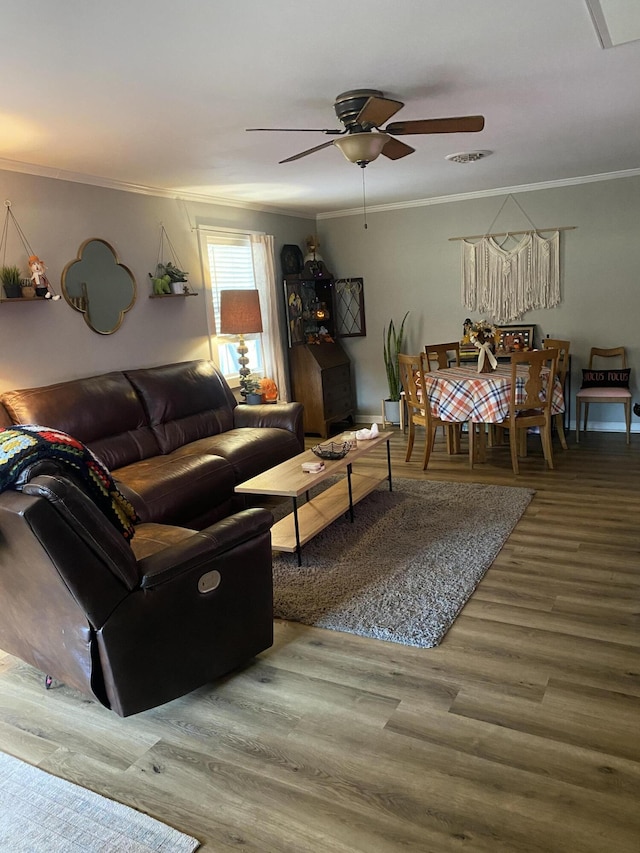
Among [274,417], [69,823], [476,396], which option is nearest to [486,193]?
[476,396]

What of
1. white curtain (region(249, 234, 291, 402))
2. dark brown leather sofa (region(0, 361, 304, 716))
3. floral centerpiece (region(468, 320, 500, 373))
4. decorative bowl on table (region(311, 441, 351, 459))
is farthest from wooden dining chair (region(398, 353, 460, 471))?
dark brown leather sofa (region(0, 361, 304, 716))

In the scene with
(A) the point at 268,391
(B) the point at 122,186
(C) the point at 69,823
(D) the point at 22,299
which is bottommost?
(C) the point at 69,823

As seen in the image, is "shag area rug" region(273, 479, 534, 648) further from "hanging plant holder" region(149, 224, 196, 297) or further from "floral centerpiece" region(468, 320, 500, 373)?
"hanging plant holder" region(149, 224, 196, 297)

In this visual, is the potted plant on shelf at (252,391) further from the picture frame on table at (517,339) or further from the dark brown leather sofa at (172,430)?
the picture frame on table at (517,339)

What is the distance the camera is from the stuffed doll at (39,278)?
3.92m

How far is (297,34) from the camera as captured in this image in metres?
2.29

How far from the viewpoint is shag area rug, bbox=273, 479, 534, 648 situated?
2.90 metres

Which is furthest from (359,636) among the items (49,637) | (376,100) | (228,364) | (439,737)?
(228,364)

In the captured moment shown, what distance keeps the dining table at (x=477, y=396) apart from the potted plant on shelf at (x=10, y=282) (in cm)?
306

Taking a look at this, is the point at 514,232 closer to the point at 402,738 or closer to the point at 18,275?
the point at 18,275

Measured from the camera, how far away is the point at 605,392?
18.6 ft

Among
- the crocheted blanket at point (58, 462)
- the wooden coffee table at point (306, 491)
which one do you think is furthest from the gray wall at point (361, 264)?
the crocheted blanket at point (58, 462)

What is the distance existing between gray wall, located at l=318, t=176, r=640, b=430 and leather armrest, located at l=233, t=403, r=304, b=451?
2.42 meters

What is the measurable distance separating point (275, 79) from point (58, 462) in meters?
1.87
